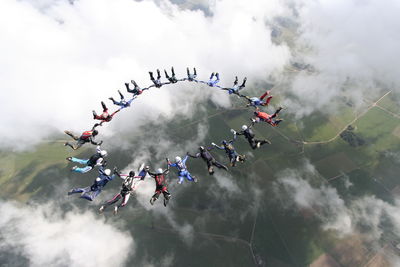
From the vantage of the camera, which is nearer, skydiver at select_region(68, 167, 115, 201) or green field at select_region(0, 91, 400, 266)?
skydiver at select_region(68, 167, 115, 201)

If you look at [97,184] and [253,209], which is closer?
[97,184]

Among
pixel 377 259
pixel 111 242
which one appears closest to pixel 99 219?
pixel 111 242

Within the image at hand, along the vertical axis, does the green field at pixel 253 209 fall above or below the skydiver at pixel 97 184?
below

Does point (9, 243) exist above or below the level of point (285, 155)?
below

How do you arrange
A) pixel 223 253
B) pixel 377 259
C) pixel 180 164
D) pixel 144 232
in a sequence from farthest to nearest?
pixel 144 232
pixel 223 253
pixel 377 259
pixel 180 164

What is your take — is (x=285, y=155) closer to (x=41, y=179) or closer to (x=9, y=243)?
(x=41, y=179)

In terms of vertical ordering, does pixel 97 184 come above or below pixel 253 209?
above

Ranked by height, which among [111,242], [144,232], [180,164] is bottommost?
[111,242]

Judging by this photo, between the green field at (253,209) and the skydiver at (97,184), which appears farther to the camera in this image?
the green field at (253,209)

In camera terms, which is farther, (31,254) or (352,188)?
(31,254)

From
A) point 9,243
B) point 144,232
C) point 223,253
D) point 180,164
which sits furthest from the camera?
point 9,243

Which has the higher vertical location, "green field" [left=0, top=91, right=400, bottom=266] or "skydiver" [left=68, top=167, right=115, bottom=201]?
"skydiver" [left=68, top=167, right=115, bottom=201]
